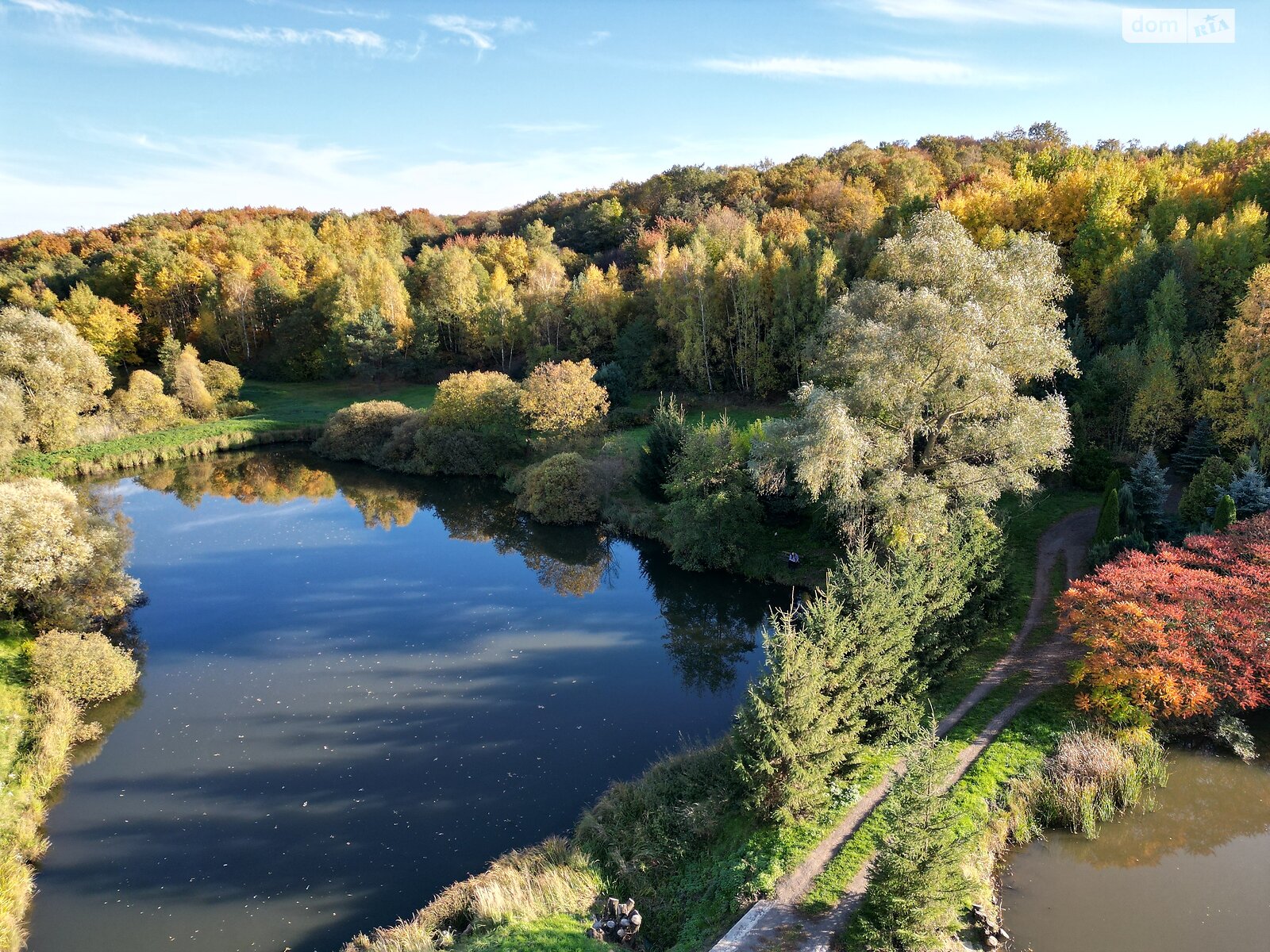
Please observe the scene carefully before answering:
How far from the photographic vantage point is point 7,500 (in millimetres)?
19797

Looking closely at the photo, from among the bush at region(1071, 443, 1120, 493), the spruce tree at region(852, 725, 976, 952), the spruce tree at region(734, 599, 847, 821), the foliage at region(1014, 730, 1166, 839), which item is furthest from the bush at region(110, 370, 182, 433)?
the bush at region(1071, 443, 1120, 493)

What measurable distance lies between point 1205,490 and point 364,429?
44550 mm

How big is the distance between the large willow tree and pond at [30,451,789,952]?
675 centimetres

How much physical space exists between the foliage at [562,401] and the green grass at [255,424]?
17.8 metres

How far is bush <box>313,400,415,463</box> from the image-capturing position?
46531 millimetres

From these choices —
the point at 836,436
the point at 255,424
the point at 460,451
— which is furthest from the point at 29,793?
the point at 255,424

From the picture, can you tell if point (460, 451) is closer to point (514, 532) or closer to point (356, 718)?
point (514, 532)

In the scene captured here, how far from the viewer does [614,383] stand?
45719mm

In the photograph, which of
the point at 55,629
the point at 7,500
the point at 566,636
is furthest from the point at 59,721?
the point at 566,636

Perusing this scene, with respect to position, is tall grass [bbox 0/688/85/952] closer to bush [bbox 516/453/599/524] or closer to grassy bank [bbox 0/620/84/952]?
grassy bank [bbox 0/620/84/952]

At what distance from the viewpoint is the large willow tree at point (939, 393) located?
64.0ft

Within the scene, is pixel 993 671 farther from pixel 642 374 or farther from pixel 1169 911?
pixel 642 374

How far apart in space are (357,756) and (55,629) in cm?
1063

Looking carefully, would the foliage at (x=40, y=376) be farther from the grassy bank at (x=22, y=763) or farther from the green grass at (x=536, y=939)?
the green grass at (x=536, y=939)
